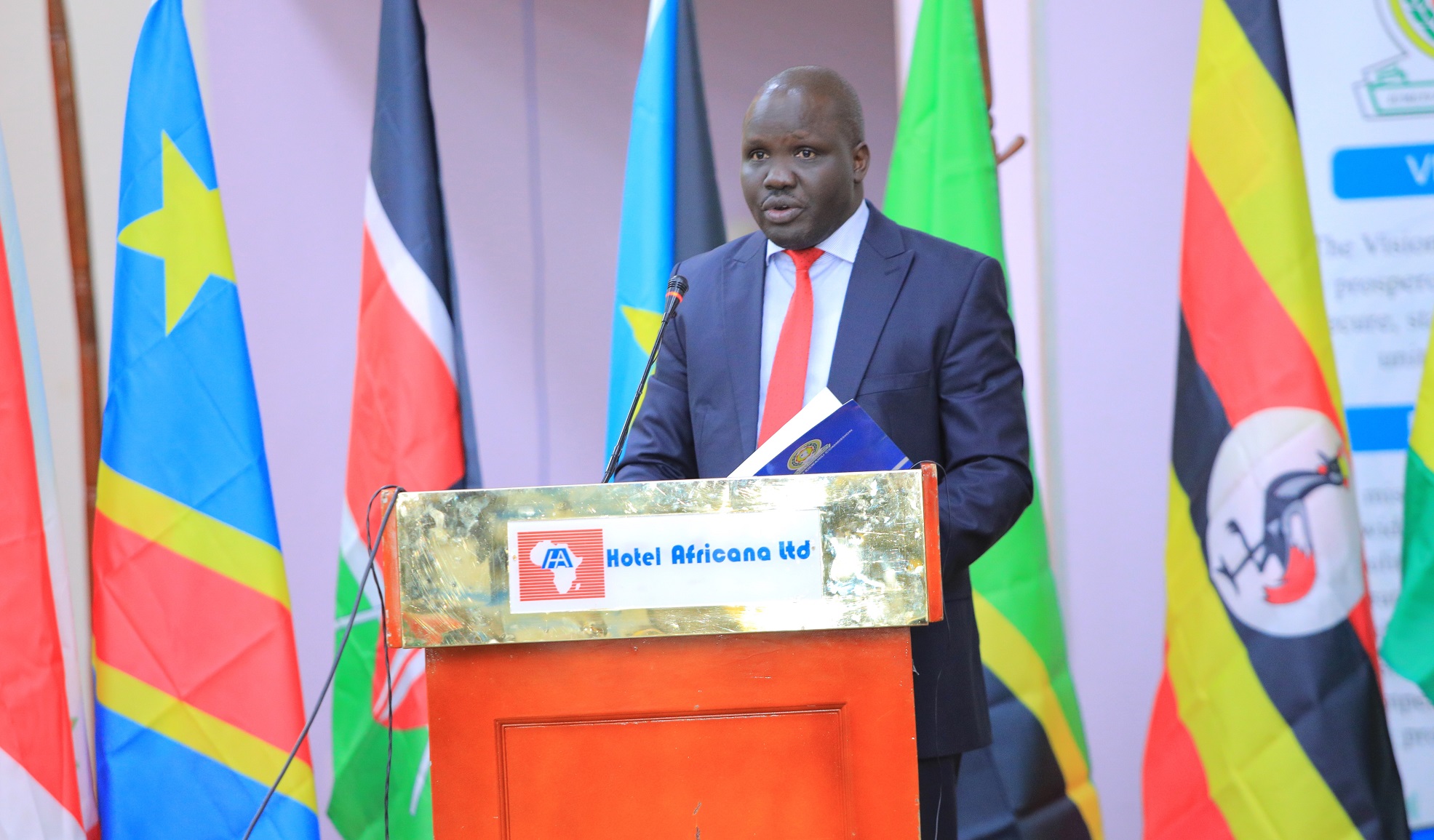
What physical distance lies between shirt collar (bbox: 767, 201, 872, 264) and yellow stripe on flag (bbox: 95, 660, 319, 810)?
1.46 metres

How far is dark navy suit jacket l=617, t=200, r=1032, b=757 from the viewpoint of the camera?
4.90ft

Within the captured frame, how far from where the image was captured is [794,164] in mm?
1630

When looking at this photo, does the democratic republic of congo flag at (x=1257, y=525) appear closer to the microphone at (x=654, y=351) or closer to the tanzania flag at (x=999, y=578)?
the tanzania flag at (x=999, y=578)

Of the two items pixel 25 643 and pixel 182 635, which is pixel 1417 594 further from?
pixel 25 643

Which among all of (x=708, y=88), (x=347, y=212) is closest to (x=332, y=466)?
(x=347, y=212)

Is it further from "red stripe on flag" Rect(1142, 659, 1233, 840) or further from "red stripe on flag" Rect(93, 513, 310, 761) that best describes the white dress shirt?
"red stripe on flag" Rect(93, 513, 310, 761)

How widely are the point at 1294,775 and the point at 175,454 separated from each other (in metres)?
2.15

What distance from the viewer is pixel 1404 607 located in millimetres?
2098

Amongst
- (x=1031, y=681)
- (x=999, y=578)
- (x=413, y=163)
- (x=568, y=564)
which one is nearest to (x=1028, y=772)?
(x=1031, y=681)

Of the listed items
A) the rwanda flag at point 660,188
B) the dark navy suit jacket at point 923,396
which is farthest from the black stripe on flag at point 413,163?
the dark navy suit jacket at point 923,396

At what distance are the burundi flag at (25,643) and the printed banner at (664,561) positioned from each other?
1.42m

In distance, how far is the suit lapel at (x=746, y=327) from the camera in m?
1.61

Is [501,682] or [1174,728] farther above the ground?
[501,682]

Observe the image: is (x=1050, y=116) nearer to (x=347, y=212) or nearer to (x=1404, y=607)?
(x=1404, y=607)
